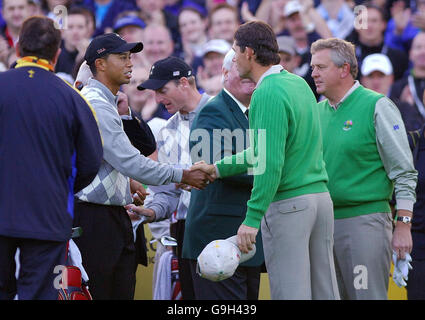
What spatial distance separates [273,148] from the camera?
452cm

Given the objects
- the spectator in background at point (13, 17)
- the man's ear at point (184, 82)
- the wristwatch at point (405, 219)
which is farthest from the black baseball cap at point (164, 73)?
the spectator in background at point (13, 17)

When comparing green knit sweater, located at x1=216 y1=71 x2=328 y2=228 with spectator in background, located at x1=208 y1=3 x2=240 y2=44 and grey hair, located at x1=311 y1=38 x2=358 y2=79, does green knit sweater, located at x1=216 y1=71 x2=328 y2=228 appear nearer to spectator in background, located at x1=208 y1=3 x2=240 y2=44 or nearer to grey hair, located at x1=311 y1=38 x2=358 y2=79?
grey hair, located at x1=311 y1=38 x2=358 y2=79

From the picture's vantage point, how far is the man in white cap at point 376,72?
945 centimetres

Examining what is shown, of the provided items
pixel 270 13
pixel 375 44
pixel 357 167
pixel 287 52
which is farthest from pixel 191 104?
pixel 270 13

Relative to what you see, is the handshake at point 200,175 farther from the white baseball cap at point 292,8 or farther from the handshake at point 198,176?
the white baseball cap at point 292,8

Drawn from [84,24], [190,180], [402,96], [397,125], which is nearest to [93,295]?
[190,180]

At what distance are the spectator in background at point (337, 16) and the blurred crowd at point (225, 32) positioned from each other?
1 cm

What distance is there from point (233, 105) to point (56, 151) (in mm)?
1506

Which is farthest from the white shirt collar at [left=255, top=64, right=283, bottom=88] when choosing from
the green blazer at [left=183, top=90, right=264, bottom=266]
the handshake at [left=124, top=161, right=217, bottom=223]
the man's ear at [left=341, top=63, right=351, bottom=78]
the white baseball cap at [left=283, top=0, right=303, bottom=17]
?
the white baseball cap at [left=283, top=0, right=303, bottom=17]

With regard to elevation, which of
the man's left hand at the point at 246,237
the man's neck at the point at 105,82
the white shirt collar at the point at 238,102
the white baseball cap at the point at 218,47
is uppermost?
the white baseball cap at the point at 218,47

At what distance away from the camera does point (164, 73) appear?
6.18 meters

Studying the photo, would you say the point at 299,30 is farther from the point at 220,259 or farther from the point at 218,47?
the point at 220,259

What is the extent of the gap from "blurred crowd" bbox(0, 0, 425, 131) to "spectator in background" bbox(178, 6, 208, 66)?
0.01m

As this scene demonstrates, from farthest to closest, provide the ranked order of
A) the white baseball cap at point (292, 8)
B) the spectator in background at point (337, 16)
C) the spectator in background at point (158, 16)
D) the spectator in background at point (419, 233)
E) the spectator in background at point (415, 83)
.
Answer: the spectator in background at point (158, 16)
the spectator in background at point (337, 16)
the white baseball cap at point (292, 8)
the spectator in background at point (415, 83)
the spectator in background at point (419, 233)
